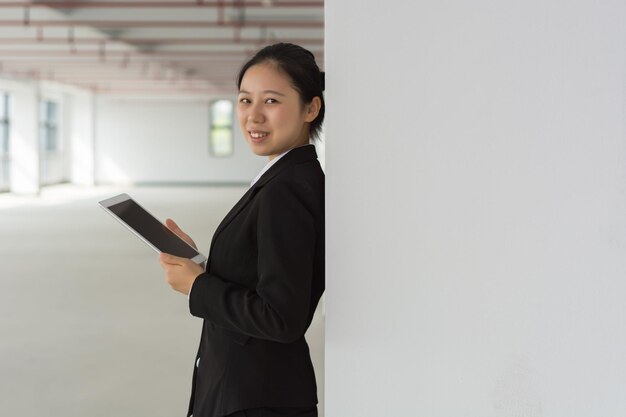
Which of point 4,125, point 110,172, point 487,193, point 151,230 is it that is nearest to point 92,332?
point 151,230

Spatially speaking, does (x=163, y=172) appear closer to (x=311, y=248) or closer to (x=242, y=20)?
(x=242, y=20)

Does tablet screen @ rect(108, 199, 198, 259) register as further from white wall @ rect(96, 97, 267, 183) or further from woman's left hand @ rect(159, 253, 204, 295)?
white wall @ rect(96, 97, 267, 183)

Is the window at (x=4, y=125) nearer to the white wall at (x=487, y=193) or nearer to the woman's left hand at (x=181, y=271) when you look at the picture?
the woman's left hand at (x=181, y=271)

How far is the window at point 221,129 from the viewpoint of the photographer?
86.6 ft

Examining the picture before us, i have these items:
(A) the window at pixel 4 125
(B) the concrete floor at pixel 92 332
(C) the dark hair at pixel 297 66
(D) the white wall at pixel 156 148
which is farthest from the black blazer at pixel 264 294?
(D) the white wall at pixel 156 148

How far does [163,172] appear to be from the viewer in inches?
1039

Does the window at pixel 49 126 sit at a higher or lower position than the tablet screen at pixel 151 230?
higher

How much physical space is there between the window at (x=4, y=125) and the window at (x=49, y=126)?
114 inches

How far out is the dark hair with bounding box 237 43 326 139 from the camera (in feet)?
4.77

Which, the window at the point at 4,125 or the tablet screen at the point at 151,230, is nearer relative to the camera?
the tablet screen at the point at 151,230

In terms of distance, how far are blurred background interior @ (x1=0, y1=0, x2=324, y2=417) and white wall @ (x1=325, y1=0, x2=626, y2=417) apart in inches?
110

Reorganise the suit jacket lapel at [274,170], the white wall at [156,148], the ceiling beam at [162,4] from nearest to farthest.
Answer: the suit jacket lapel at [274,170]
the ceiling beam at [162,4]
the white wall at [156,148]

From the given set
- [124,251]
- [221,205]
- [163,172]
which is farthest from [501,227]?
[163,172]

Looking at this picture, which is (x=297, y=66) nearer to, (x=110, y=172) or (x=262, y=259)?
(x=262, y=259)
